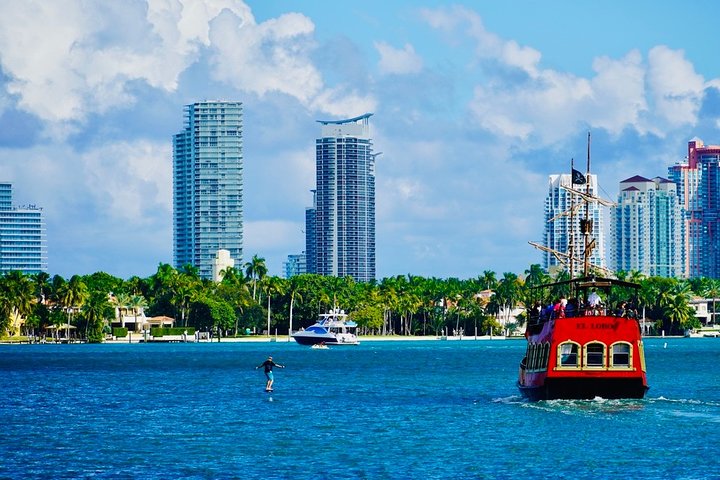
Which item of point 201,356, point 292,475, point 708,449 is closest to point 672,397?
point 708,449

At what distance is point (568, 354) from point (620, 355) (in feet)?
7.44

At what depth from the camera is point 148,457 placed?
51.2 meters

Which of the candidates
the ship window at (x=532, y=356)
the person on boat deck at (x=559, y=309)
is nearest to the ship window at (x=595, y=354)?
the person on boat deck at (x=559, y=309)

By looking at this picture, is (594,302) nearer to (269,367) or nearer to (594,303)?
(594,303)

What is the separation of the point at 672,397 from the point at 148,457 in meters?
37.0

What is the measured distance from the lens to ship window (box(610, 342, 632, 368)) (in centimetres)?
6419

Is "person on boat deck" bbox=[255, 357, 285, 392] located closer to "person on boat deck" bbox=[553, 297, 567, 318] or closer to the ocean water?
the ocean water

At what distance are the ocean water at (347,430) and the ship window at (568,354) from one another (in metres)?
1.95

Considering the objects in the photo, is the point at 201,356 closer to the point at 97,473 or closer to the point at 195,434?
the point at 195,434

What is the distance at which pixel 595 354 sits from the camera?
6438 cm

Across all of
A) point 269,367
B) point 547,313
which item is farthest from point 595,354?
point 269,367

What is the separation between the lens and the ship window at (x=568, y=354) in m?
64.4

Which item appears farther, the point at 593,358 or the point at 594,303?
the point at 594,303

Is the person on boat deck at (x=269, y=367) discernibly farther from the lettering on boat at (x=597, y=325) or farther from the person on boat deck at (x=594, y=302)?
the lettering on boat at (x=597, y=325)
